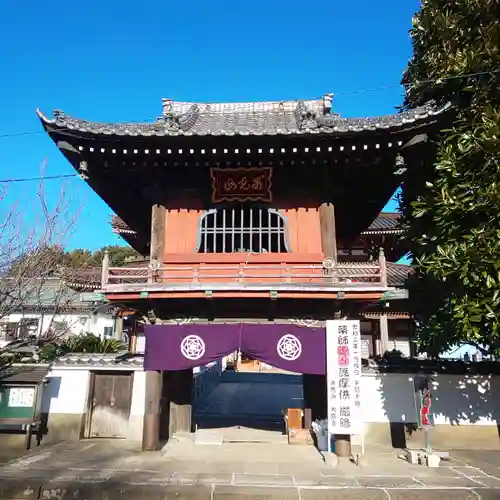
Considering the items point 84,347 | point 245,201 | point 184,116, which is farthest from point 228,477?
point 184,116

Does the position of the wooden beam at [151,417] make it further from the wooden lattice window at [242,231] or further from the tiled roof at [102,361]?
the wooden lattice window at [242,231]

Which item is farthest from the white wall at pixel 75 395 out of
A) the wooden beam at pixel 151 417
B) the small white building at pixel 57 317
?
the small white building at pixel 57 317

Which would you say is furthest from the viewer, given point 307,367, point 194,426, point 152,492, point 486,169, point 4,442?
point 194,426

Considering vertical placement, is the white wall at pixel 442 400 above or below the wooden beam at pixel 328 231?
below

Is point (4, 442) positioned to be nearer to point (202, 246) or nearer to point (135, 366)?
point (135, 366)

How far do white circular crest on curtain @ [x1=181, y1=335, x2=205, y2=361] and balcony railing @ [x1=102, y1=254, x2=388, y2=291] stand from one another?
1354 millimetres

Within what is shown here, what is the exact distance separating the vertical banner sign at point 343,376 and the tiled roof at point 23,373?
775cm

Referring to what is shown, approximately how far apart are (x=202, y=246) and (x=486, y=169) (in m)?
6.85

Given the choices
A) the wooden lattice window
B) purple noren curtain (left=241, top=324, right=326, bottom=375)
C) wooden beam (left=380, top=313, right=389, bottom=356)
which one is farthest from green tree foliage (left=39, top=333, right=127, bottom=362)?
wooden beam (left=380, top=313, right=389, bottom=356)

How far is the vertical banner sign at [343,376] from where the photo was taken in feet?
28.7

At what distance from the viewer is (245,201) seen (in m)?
10.3

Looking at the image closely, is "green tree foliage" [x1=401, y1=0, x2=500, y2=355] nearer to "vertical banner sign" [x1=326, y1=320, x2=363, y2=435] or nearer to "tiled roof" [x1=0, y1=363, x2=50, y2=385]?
"vertical banner sign" [x1=326, y1=320, x2=363, y2=435]

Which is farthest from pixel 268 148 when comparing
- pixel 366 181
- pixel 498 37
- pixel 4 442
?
pixel 4 442

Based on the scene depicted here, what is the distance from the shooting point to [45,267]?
42.9 feet
